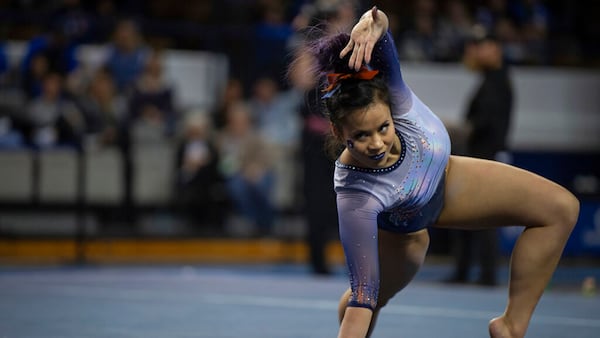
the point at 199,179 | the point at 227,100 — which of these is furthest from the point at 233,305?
the point at 227,100

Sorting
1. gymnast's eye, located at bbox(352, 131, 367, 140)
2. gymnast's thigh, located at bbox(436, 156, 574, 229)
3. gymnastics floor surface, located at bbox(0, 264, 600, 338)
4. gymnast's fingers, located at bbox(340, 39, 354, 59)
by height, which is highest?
gymnast's fingers, located at bbox(340, 39, 354, 59)

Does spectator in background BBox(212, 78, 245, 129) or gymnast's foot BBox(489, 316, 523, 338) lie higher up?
gymnast's foot BBox(489, 316, 523, 338)

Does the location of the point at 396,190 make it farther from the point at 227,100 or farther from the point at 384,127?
the point at 227,100

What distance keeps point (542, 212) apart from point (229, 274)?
5.46m

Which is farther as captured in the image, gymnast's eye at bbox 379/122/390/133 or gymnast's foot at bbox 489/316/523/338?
gymnast's foot at bbox 489/316/523/338

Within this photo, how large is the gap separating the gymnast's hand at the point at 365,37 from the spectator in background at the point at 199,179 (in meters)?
6.49

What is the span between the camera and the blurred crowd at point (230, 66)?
33.5ft

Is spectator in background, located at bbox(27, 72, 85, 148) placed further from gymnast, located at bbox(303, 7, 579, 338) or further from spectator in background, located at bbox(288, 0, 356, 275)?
gymnast, located at bbox(303, 7, 579, 338)

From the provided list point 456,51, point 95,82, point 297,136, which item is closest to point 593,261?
point 297,136

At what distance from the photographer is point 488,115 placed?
314 inches

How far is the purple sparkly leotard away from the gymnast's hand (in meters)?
0.07

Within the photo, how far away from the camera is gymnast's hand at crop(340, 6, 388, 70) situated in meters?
3.60

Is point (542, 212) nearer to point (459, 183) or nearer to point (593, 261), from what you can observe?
point (459, 183)

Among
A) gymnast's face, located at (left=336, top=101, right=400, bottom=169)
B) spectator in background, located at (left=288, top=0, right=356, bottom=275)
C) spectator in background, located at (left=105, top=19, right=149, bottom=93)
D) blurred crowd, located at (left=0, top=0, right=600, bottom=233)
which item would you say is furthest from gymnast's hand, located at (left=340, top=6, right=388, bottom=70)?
spectator in background, located at (left=105, top=19, right=149, bottom=93)
